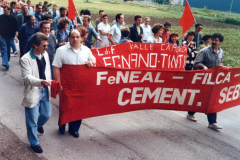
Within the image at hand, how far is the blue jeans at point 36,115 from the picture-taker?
389 centimetres

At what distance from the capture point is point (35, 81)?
366cm

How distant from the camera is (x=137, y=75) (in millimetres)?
4684

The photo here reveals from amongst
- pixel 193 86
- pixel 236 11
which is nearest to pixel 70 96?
pixel 193 86

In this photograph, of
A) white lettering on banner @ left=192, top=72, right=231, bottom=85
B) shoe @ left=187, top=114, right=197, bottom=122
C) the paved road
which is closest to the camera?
the paved road

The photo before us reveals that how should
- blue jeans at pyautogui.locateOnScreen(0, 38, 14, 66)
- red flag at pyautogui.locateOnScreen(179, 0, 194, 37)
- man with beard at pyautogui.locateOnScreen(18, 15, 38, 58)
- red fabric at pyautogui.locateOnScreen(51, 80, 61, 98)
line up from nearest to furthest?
red fabric at pyautogui.locateOnScreen(51, 80, 61, 98) < man with beard at pyautogui.locateOnScreen(18, 15, 38, 58) < red flag at pyautogui.locateOnScreen(179, 0, 194, 37) < blue jeans at pyautogui.locateOnScreen(0, 38, 14, 66)

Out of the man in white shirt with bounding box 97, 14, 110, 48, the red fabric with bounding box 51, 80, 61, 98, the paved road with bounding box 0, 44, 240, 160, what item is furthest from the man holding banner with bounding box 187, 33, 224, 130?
the man in white shirt with bounding box 97, 14, 110, 48

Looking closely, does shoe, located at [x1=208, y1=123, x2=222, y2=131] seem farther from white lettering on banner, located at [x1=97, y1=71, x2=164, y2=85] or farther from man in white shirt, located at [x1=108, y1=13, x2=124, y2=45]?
man in white shirt, located at [x1=108, y1=13, x2=124, y2=45]

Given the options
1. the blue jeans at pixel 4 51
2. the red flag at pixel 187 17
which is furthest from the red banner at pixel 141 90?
the blue jeans at pixel 4 51

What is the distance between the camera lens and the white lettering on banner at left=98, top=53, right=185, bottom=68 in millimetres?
4947

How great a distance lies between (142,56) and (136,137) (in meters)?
1.62

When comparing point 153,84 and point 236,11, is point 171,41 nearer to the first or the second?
point 153,84

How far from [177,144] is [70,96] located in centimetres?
213

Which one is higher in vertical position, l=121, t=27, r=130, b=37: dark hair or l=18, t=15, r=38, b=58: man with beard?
l=121, t=27, r=130, b=37: dark hair

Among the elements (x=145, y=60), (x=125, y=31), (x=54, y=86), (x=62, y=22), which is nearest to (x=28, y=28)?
(x=62, y=22)
